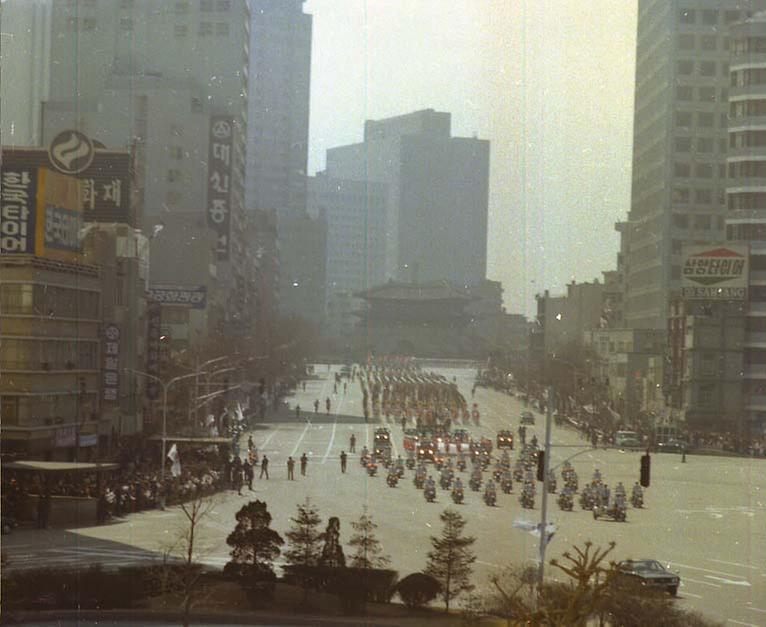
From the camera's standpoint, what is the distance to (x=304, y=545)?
342 inches

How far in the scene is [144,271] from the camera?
9117 millimetres

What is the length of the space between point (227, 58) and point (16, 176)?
1.77 m

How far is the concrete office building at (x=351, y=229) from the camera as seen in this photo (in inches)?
348

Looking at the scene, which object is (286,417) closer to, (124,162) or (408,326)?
(408,326)

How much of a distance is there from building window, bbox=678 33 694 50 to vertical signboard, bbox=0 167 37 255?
186 inches

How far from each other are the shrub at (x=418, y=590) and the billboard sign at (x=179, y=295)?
8.27ft

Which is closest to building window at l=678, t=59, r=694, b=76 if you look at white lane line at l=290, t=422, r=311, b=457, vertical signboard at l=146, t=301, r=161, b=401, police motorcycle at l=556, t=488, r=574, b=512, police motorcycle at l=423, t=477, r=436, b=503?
police motorcycle at l=556, t=488, r=574, b=512

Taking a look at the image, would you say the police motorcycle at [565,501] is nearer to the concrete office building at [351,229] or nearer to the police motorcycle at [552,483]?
the police motorcycle at [552,483]

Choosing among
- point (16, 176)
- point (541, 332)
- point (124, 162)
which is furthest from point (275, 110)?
point (541, 332)

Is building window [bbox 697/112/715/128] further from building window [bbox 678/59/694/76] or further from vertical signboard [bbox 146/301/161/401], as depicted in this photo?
vertical signboard [bbox 146/301/161/401]

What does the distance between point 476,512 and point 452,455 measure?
44cm

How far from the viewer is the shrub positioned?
333 inches

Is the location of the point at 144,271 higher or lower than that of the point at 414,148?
lower

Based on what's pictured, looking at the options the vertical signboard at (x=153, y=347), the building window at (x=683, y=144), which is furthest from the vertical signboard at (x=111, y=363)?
the building window at (x=683, y=144)
